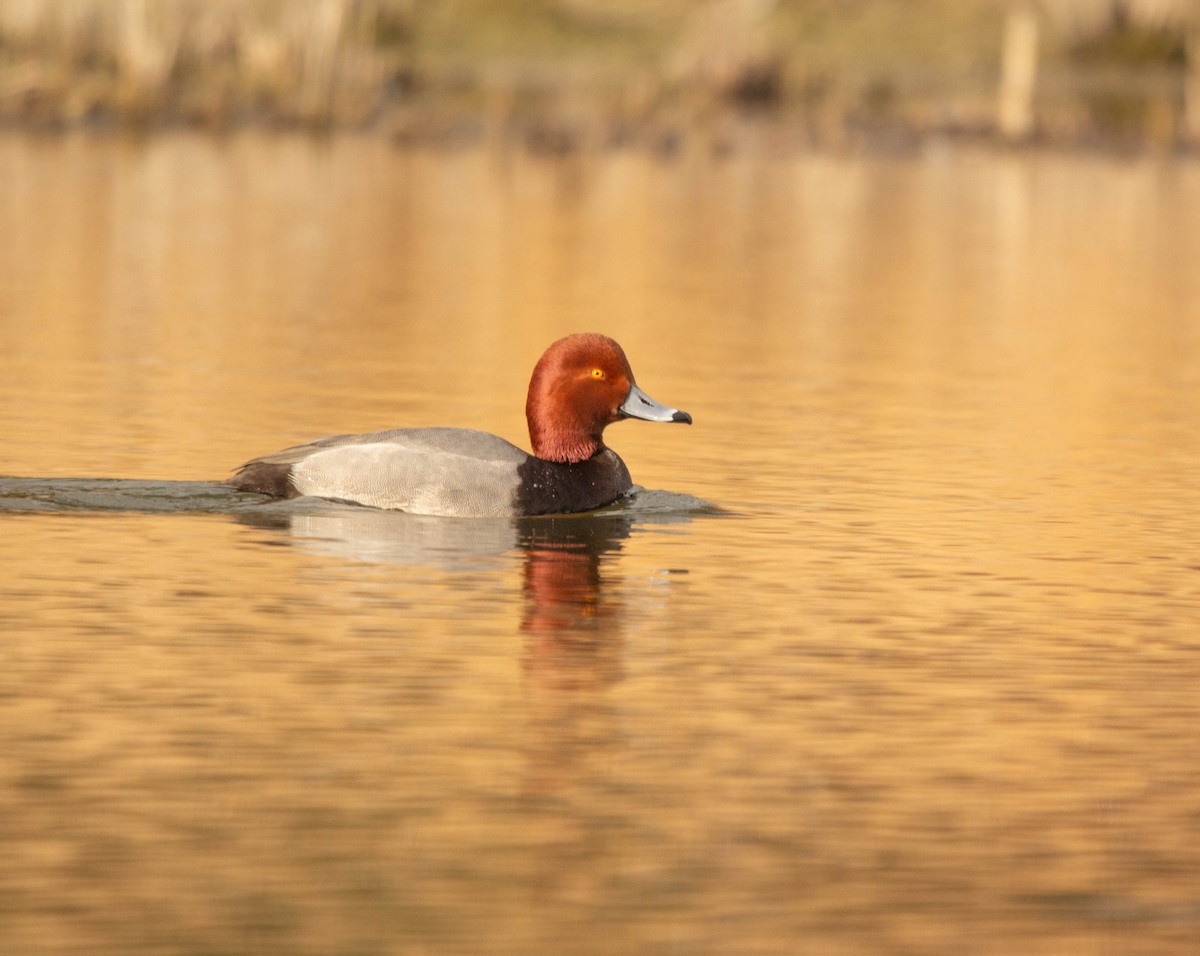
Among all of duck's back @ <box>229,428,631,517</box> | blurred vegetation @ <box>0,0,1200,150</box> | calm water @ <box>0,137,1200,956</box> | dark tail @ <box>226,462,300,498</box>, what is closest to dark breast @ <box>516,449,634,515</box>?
duck's back @ <box>229,428,631,517</box>

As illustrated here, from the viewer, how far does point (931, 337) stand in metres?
18.4

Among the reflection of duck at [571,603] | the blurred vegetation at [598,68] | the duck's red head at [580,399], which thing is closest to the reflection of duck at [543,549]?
the reflection of duck at [571,603]

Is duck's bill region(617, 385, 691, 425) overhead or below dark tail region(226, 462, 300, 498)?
overhead

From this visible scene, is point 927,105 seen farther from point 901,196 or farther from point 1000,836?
point 1000,836

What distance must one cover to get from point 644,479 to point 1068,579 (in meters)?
2.65

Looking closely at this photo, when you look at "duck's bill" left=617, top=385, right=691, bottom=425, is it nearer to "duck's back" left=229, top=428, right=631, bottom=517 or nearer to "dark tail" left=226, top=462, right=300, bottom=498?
"duck's back" left=229, top=428, right=631, bottom=517

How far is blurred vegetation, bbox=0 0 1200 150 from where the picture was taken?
35719 millimetres

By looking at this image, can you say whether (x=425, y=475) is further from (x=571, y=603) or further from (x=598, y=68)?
(x=598, y=68)

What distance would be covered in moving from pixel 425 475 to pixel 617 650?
233 cm

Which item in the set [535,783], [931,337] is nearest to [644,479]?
[535,783]

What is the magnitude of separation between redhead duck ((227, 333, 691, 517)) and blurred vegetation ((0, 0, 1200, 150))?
24.4 metres

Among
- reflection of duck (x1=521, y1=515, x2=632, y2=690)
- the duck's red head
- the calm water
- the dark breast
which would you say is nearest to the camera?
the calm water

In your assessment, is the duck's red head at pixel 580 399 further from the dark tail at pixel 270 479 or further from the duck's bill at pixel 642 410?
the dark tail at pixel 270 479

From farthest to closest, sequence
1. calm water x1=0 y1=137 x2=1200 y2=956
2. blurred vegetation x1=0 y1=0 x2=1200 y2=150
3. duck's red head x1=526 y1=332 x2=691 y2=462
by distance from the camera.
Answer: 1. blurred vegetation x1=0 y1=0 x2=1200 y2=150
2. duck's red head x1=526 y1=332 x2=691 y2=462
3. calm water x1=0 y1=137 x2=1200 y2=956
